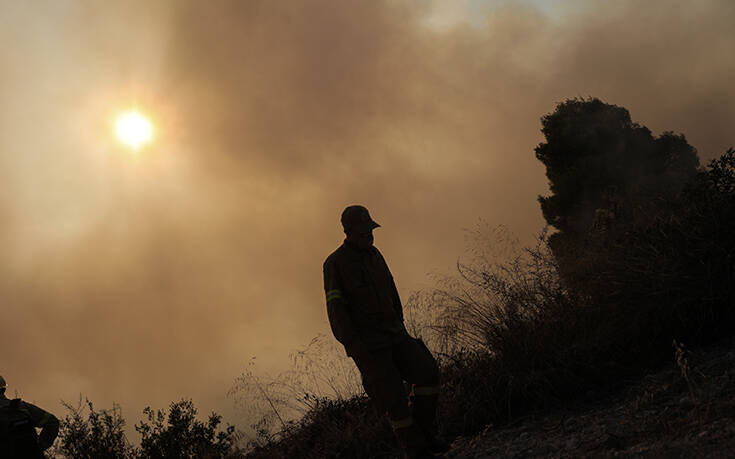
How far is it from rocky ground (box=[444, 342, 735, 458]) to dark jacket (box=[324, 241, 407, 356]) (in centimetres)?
122

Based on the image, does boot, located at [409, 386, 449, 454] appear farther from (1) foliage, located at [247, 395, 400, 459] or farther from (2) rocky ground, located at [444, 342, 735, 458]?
(1) foliage, located at [247, 395, 400, 459]

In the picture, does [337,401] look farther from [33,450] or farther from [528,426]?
[33,450]

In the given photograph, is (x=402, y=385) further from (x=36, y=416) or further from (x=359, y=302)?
(x=36, y=416)

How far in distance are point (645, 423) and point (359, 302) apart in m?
2.25

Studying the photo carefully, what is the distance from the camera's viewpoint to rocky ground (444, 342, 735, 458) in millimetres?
3760

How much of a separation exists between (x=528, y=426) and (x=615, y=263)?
1.86m

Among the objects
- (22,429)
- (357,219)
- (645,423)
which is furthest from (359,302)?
(22,429)

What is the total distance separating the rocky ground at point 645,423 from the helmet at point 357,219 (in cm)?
200

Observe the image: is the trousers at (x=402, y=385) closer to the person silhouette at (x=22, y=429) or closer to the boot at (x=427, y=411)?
the boot at (x=427, y=411)

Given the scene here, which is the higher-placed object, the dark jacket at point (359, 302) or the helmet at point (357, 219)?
the helmet at point (357, 219)

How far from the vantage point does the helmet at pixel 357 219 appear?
4.97 meters

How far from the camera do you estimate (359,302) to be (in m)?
4.92

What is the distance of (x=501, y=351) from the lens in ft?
19.3

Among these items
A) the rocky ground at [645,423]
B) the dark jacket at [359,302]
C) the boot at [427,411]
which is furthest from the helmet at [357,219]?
the rocky ground at [645,423]
